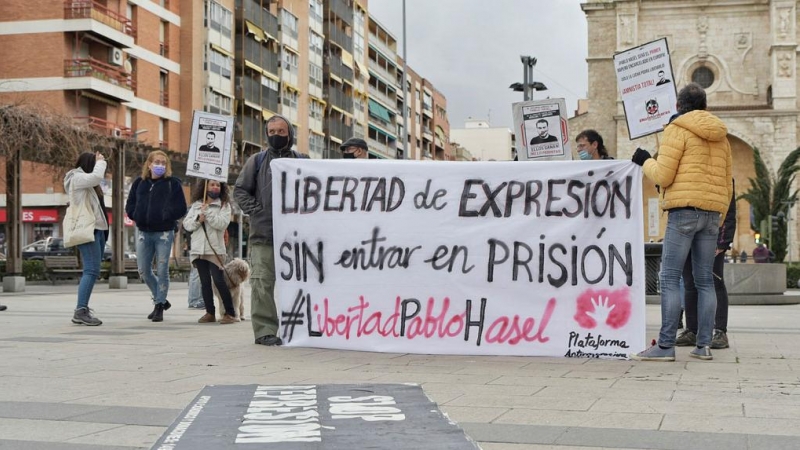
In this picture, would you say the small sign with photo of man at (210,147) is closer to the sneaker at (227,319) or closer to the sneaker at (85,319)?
the sneaker at (227,319)

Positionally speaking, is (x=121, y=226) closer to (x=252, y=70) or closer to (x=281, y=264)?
(x=281, y=264)

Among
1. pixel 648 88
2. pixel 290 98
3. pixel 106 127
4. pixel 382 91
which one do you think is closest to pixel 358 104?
pixel 382 91

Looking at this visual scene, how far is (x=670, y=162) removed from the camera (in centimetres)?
759

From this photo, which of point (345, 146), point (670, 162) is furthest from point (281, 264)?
point (670, 162)

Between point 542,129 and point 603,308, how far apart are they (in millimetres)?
4415

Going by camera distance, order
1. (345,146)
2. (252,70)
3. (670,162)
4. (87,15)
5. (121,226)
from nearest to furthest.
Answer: (670,162) → (345,146) → (121,226) → (87,15) → (252,70)

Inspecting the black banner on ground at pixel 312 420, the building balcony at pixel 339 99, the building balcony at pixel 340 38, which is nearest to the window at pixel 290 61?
the building balcony at pixel 339 99

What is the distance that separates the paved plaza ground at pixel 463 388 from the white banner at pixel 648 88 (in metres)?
2.24

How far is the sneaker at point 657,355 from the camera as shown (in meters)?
7.76

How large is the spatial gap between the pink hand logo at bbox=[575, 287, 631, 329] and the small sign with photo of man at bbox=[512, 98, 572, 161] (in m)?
4.07

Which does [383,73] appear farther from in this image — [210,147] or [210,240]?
[210,240]

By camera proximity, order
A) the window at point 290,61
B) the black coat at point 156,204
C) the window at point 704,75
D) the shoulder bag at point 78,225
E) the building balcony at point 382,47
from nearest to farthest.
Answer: the shoulder bag at point 78,225 → the black coat at point 156,204 → the window at point 704,75 → the window at point 290,61 → the building balcony at point 382,47

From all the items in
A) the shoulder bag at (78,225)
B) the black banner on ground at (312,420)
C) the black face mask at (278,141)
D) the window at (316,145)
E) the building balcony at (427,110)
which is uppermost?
the building balcony at (427,110)

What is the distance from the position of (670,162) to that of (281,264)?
3347 millimetres
